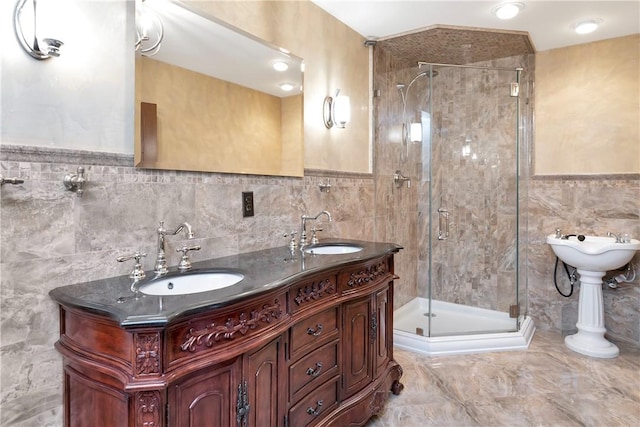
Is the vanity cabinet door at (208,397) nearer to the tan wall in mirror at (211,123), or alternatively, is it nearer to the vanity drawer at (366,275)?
the vanity drawer at (366,275)

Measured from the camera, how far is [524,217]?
339cm

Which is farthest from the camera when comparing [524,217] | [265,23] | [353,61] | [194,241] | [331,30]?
[524,217]

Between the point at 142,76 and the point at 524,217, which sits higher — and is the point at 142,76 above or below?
above

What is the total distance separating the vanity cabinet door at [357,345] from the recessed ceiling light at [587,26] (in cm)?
257

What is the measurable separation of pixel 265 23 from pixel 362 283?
1.50 meters

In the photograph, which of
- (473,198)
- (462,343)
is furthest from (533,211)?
(462,343)

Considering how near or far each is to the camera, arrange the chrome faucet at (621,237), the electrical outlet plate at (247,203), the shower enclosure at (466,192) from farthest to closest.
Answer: the shower enclosure at (466,192), the chrome faucet at (621,237), the electrical outlet plate at (247,203)

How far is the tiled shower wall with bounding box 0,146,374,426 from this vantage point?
3.77 ft

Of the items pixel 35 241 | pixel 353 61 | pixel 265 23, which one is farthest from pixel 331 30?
pixel 35 241

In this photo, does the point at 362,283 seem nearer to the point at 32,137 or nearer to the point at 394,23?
the point at 32,137

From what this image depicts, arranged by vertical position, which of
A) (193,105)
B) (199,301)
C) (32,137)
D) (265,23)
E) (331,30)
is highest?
(331,30)

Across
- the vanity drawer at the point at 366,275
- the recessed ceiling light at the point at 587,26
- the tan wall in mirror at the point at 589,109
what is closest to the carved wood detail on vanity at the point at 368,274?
the vanity drawer at the point at 366,275

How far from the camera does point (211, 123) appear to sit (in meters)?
1.79

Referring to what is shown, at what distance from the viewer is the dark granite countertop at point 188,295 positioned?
991 mm
